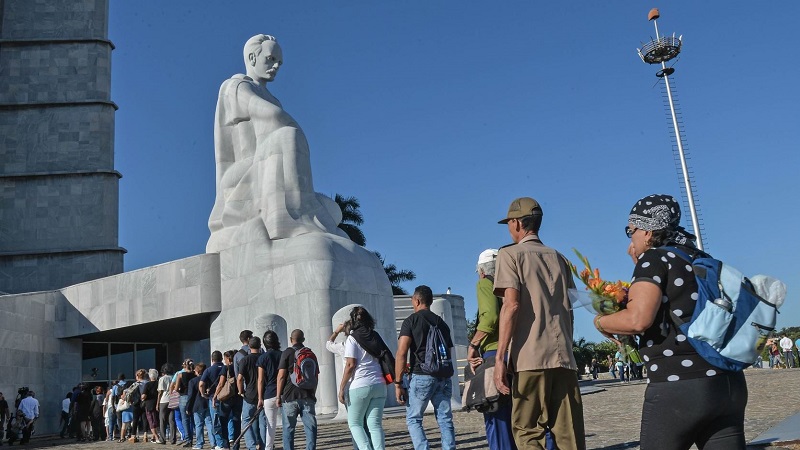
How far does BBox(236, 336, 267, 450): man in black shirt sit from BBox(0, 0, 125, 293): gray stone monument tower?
23.9 meters

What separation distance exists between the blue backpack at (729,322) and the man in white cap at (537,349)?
40.7 inches

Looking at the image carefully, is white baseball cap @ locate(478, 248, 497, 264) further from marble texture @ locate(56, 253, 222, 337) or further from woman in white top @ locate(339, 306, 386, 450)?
marble texture @ locate(56, 253, 222, 337)

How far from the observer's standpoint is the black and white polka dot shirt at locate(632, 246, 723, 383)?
9.57 feet

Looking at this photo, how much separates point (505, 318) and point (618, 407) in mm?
8633

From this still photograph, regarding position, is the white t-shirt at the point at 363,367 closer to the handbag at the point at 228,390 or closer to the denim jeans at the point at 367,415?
the denim jeans at the point at 367,415

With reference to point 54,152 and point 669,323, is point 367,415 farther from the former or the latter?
point 54,152

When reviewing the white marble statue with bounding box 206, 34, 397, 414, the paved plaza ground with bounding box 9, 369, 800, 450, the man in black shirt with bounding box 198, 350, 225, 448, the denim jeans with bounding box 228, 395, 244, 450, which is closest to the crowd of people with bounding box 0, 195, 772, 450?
the denim jeans with bounding box 228, 395, 244, 450

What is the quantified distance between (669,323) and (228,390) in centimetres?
674

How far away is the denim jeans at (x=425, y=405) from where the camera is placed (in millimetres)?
5695

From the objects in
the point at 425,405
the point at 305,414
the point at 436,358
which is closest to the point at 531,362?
the point at 436,358

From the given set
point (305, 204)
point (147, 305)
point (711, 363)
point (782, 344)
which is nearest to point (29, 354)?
point (147, 305)

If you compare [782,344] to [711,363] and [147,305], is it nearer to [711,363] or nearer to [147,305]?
Result: [147,305]

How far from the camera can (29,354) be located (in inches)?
732

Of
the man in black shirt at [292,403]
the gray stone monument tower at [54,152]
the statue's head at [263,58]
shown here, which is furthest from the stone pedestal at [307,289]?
the gray stone monument tower at [54,152]
